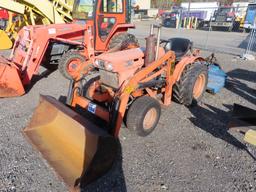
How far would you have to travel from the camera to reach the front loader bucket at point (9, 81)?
15.1 ft

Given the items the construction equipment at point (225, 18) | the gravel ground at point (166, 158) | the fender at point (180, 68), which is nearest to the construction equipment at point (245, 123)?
the gravel ground at point (166, 158)

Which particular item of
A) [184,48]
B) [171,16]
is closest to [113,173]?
[184,48]

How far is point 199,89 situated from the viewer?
4.92m

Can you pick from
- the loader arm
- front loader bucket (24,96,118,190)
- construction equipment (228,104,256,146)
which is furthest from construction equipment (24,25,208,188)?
the loader arm

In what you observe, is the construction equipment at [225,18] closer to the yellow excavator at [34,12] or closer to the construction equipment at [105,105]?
the yellow excavator at [34,12]

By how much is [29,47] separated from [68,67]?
1196mm

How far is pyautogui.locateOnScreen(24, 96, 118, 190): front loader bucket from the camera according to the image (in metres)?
2.60

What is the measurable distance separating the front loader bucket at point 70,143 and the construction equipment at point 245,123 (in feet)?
5.44

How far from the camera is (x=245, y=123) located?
10.6ft

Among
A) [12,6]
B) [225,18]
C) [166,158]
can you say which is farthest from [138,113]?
[225,18]

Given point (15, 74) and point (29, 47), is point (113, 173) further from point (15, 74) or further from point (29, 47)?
point (29, 47)

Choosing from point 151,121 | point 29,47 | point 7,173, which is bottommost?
point 7,173

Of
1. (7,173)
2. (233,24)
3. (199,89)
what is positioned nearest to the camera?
(7,173)

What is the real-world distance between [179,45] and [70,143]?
3458mm
